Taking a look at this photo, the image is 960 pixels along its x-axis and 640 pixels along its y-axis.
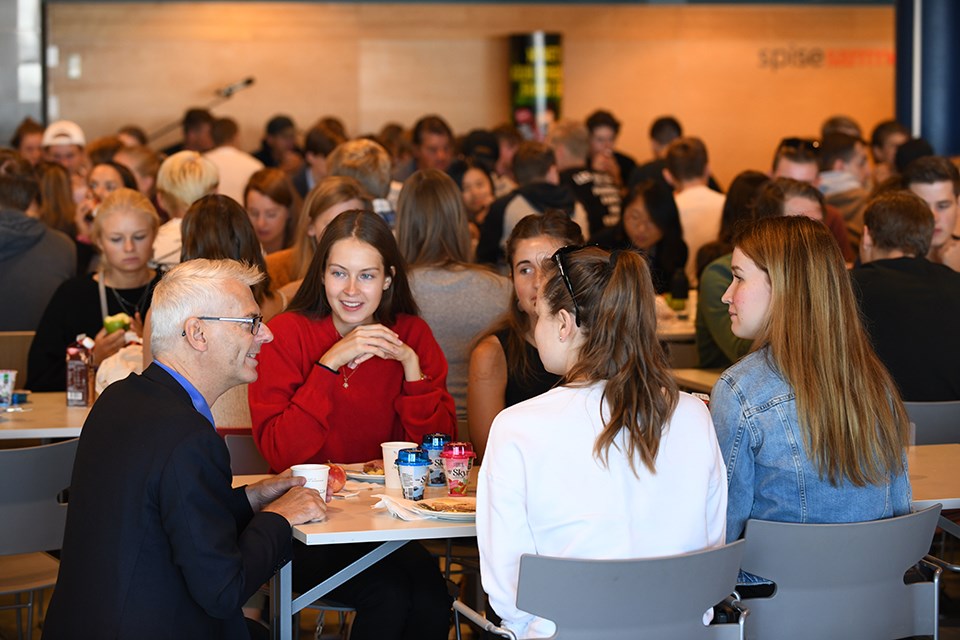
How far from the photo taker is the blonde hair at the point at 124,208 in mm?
4812

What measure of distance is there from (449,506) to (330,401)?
68 cm

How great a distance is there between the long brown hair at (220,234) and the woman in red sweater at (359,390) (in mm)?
607

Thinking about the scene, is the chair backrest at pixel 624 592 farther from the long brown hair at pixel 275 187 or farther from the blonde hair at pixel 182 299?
the long brown hair at pixel 275 187

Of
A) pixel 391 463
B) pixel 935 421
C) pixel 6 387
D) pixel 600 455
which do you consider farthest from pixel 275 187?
pixel 600 455

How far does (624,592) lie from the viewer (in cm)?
235

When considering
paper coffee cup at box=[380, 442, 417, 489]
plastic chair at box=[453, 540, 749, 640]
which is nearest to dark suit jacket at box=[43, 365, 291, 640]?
plastic chair at box=[453, 540, 749, 640]

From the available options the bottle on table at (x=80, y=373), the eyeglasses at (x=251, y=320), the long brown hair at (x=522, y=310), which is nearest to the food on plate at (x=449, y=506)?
the eyeglasses at (x=251, y=320)

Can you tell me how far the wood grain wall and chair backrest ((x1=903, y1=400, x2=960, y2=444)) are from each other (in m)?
8.86

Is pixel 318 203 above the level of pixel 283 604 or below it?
above

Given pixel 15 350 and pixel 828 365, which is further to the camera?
pixel 15 350

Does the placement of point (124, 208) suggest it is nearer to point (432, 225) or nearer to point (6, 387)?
point (6, 387)

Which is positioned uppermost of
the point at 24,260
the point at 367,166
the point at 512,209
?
the point at 367,166

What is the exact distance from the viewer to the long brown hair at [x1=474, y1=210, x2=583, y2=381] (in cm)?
369

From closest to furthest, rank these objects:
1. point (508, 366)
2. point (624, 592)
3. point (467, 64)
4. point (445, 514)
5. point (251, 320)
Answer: point (624, 592) → point (251, 320) → point (445, 514) → point (508, 366) → point (467, 64)
